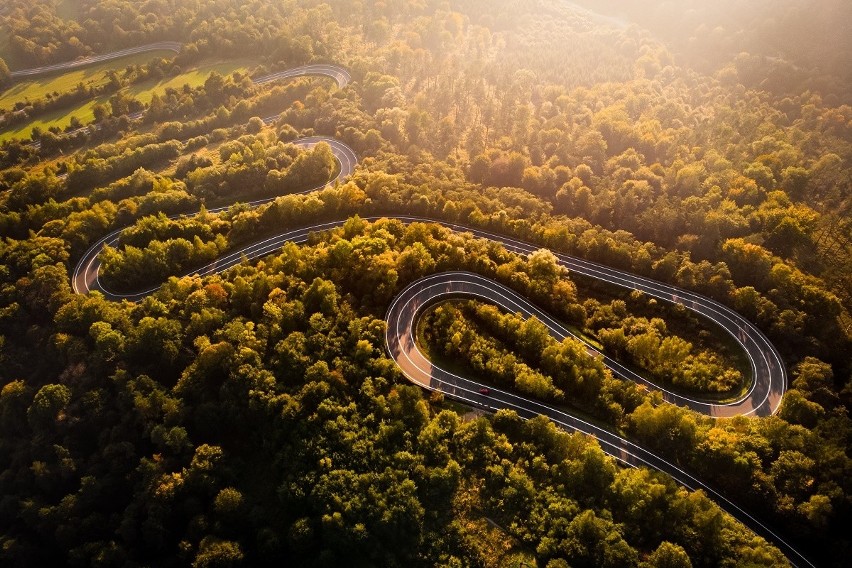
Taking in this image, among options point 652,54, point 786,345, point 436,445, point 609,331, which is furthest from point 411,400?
point 652,54

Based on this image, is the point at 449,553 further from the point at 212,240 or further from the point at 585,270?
the point at 212,240

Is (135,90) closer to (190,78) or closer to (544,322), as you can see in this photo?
(190,78)

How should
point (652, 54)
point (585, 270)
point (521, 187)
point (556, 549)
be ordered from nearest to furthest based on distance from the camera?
point (556, 549) < point (585, 270) < point (521, 187) < point (652, 54)

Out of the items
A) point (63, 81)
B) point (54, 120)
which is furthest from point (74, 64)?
point (54, 120)

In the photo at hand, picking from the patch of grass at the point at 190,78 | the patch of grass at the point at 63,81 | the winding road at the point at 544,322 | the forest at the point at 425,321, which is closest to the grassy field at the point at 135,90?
the patch of grass at the point at 190,78

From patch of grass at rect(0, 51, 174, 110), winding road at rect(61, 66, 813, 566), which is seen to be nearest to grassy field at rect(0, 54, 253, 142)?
patch of grass at rect(0, 51, 174, 110)
